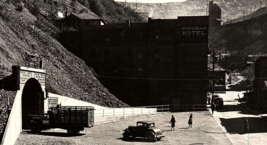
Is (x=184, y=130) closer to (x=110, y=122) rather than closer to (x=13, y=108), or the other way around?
(x=110, y=122)

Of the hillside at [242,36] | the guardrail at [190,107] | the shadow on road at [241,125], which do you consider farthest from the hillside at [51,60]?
the hillside at [242,36]

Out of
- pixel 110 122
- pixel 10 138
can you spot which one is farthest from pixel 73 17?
pixel 10 138

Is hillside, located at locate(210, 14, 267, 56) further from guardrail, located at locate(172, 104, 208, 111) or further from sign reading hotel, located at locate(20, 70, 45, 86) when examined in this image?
sign reading hotel, located at locate(20, 70, 45, 86)

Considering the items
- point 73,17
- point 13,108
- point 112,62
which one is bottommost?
point 13,108

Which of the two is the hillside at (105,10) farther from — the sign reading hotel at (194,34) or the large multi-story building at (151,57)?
the sign reading hotel at (194,34)

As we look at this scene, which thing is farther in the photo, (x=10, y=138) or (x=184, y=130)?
(x=184, y=130)

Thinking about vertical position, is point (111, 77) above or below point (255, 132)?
above

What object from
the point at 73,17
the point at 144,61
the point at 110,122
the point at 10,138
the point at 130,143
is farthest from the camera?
the point at 73,17
